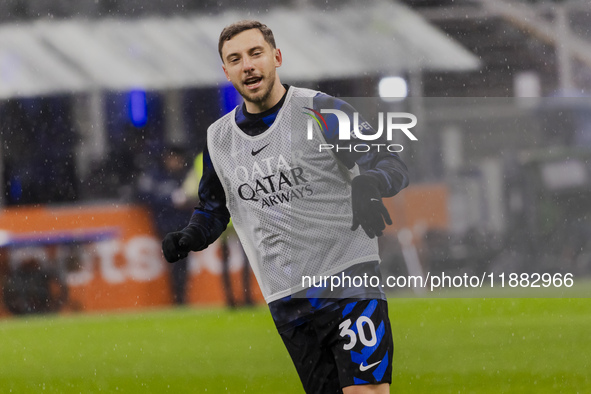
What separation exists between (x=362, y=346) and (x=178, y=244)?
0.61m

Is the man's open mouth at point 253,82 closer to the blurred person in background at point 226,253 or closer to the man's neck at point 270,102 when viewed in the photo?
the man's neck at point 270,102

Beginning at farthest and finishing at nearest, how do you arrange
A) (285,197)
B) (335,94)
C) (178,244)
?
(335,94), (285,197), (178,244)

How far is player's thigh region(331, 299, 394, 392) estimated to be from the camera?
218 centimetres

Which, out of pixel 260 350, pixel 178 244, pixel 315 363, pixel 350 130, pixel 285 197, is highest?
pixel 350 130

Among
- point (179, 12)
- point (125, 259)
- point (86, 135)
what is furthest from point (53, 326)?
point (179, 12)

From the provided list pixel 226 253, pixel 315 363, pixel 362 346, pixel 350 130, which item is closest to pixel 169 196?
pixel 226 253

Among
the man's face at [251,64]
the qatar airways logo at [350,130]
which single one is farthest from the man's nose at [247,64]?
the qatar airways logo at [350,130]

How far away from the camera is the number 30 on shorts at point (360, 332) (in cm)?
219

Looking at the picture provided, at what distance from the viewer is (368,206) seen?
219 centimetres

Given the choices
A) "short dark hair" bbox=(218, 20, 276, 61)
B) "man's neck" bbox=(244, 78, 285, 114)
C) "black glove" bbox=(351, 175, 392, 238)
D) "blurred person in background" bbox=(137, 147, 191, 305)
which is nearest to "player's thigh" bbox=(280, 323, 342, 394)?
"black glove" bbox=(351, 175, 392, 238)

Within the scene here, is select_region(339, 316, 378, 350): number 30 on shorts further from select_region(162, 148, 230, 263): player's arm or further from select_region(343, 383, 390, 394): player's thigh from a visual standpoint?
select_region(162, 148, 230, 263): player's arm

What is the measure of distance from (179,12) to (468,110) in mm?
1149

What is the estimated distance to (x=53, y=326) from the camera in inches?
131

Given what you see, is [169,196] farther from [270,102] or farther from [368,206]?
[368,206]
